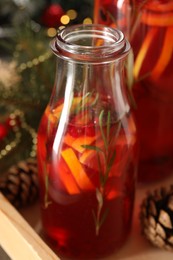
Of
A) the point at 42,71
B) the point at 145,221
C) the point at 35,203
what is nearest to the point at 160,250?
the point at 145,221

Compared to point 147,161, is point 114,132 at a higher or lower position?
higher

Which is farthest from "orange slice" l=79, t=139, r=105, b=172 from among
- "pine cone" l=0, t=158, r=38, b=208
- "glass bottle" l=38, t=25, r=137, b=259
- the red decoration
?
the red decoration

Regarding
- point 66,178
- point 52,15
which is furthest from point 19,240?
point 52,15

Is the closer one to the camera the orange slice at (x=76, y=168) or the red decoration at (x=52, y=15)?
the orange slice at (x=76, y=168)

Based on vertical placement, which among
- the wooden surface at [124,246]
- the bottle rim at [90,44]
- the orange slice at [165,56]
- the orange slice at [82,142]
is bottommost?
the wooden surface at [124,246]

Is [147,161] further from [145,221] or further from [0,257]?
[0,257]

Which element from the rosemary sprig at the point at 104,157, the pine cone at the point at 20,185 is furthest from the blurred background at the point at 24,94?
the rosemary sprig at the point at 104,157

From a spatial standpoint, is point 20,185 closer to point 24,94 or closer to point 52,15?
point 24,94

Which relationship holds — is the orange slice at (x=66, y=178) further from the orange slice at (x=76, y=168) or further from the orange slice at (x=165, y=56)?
the orange slice at (x=165, y=56)
